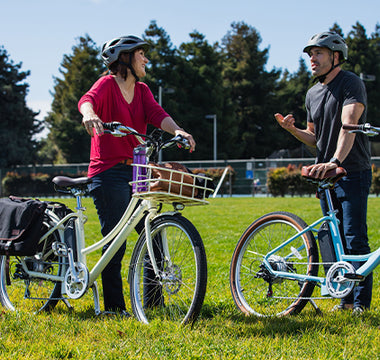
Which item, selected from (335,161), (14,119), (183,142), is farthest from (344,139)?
(14,119)

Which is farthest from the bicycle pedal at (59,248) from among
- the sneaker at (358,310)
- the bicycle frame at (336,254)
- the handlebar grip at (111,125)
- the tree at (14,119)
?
the tree at (14,119)

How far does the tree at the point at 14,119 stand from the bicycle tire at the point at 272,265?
45.0 m

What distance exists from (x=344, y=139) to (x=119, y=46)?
5.86ft

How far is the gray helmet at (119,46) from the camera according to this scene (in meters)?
3.99

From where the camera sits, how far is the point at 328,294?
3670 mm

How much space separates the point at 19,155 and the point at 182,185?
4645 centimetres

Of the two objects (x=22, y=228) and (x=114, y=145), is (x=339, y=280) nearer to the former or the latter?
(x=114, y=145)

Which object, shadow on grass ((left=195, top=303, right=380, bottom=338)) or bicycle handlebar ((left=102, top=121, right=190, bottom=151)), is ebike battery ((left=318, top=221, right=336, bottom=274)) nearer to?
shadow on grass ((left=195, top=303, right=380, bottom=338))

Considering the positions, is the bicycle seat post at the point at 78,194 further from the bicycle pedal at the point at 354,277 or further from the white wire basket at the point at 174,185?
the bicycle pedal at the point at 354,277

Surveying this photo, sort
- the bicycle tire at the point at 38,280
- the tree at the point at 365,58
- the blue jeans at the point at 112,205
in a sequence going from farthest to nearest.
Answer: the tree at the point at 365,58 < the bicycle tire at the point at 38,280 < the blue jeans at the point at 112,205

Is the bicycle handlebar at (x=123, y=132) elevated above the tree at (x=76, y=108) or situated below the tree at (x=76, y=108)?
below

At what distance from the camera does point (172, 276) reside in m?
3.60

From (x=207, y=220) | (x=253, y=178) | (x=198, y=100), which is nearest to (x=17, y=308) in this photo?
(x=207, y=220)

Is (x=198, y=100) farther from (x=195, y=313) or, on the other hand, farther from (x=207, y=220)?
(x=195, y=313)
